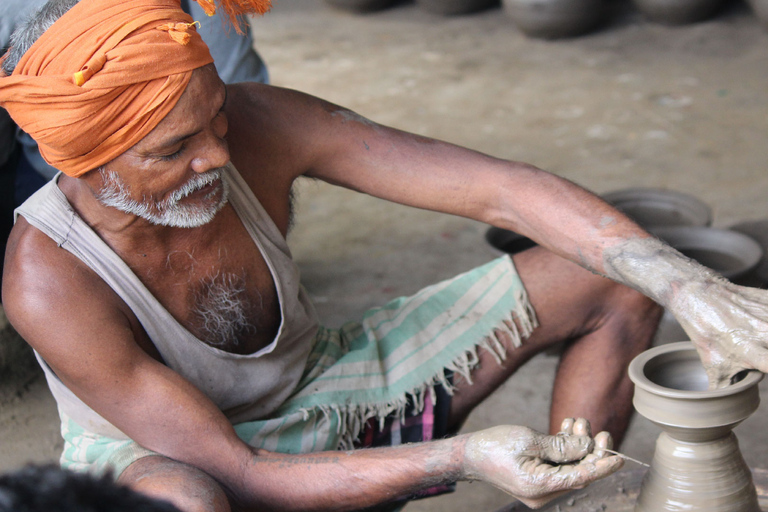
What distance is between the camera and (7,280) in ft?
5.26

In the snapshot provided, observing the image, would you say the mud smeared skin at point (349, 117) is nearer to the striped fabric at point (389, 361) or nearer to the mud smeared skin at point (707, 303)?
the striped fabric at point (389, 361)

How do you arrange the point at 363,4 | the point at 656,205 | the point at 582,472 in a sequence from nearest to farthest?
the point at 582,472
the point at 656,205
the point at 363,4

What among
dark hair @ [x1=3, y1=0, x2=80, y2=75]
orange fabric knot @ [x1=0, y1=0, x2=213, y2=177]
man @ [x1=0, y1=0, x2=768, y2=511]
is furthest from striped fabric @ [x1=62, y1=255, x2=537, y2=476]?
dark hair @ [x1=3, y1=0, x2=80, y2=75]

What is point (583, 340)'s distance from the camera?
1993 millimetres

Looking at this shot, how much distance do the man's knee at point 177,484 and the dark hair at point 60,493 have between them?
8.2 inches

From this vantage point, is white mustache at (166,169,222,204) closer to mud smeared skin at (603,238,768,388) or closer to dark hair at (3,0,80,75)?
dark hair at (3,0,80,75)

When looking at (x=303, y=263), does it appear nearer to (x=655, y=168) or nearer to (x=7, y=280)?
(x=655, y=168)

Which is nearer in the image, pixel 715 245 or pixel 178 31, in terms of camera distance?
pixel 178 31

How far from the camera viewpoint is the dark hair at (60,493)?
43.3 inches

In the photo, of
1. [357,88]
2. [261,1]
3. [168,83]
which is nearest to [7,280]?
[168,83]

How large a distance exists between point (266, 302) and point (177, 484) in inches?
21.6

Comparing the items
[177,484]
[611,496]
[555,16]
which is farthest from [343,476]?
[555,16]

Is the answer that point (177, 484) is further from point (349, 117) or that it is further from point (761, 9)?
point (761, 9)

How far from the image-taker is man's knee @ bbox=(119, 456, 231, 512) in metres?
1.42
